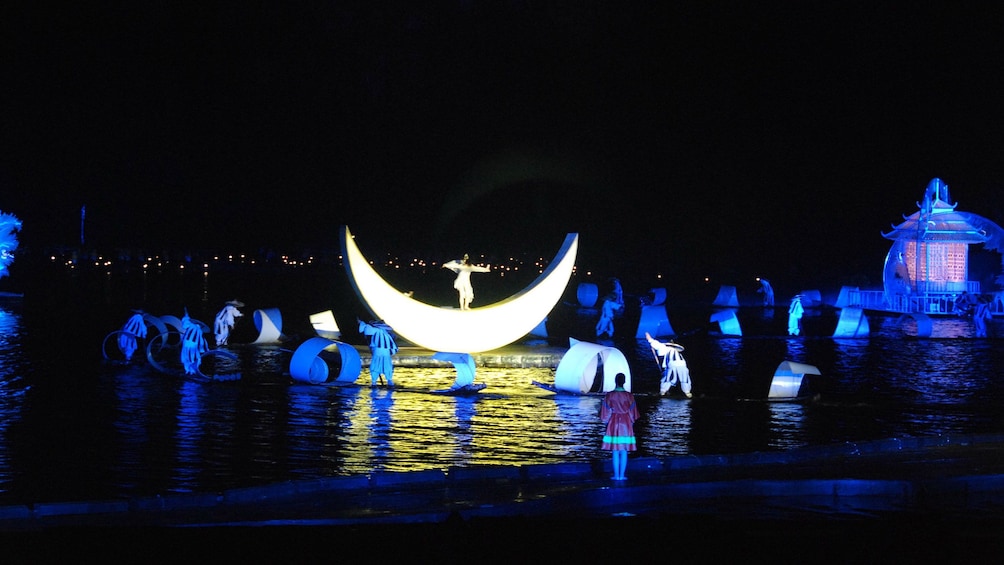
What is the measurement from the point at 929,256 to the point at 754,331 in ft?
34.7

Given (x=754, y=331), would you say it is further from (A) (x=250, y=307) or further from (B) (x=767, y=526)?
(B) (x=767, y=526)

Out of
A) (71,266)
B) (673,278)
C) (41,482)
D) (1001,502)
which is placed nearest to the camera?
(1001,502)

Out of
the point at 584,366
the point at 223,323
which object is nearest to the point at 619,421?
the point at 584,366

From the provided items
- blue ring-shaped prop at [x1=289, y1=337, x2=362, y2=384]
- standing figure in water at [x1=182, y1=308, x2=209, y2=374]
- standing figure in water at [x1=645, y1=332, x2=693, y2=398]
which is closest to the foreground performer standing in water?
standing figure in water at [x1=645, y1=332, x2=693, y2=398]

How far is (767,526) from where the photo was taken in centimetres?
825

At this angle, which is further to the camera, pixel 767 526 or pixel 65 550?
pixel 767 526

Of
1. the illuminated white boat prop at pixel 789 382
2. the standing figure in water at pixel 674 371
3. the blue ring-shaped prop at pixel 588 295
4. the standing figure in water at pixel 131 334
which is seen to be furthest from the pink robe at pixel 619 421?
the blue ring-shaped prop at pixel 588 295

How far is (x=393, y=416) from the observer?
555 inches

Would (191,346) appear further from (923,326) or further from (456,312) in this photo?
(923,326)

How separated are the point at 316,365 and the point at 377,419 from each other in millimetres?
3668

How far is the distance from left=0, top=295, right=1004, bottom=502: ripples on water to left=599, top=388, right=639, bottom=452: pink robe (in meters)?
1.44

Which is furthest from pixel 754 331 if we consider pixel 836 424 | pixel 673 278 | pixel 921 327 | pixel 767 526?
pixel 673 278

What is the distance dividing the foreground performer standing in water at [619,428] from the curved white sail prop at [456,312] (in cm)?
829

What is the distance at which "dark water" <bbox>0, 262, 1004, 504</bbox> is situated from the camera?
35.6 feet
